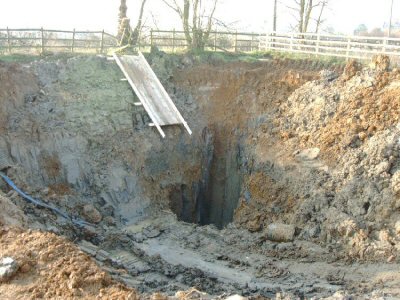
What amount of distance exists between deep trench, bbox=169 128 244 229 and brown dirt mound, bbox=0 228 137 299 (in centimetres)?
826

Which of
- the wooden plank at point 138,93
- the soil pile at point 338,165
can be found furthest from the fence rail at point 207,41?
the soil pile at point 338,165

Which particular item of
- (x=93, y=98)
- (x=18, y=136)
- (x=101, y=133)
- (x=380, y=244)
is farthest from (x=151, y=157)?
(x=380, y=244)

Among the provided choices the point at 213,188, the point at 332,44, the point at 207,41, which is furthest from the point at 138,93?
the point at 332,44

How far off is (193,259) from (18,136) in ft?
20.6

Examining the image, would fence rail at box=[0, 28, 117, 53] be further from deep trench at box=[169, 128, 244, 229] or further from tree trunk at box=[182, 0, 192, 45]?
deep trench at box=[169, 128, 244, 229]

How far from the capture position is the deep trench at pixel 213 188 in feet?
53.3

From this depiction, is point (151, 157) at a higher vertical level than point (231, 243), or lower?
higher

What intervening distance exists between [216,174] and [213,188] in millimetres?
508

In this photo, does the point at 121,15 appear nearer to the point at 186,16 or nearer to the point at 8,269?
the point at 186,16

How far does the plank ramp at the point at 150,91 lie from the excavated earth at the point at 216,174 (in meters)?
0.34

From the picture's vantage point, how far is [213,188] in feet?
55.7

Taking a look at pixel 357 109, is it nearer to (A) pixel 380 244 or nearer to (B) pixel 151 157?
(A) pixel 380 244

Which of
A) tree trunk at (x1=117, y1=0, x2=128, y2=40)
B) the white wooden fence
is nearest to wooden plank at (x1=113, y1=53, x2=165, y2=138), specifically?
tree trunk at (x1=117, y1=0, x2=128, y2=40)

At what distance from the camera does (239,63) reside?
1864 centimetres
